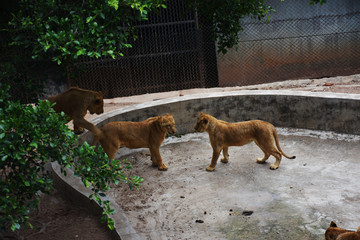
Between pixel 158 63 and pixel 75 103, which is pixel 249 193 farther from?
pixel 158 63

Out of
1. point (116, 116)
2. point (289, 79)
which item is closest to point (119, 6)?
point (116, 116)

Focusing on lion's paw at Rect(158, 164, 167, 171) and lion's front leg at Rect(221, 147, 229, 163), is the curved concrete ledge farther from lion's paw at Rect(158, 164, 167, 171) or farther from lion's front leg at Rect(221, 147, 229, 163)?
lion's front leg at Rect(221, 147, 229, 163)

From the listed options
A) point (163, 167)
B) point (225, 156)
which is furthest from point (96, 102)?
point (225, 156)

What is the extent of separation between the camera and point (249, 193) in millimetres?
6746

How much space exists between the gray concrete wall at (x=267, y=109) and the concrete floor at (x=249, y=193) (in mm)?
320

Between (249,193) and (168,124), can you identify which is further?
(168,124)

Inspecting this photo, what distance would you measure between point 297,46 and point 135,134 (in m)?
8.37

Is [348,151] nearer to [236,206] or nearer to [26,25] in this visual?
[236,206]

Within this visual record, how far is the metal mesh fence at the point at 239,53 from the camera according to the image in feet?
44.4

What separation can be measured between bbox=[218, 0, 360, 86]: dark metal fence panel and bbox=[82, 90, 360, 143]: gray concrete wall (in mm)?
4596

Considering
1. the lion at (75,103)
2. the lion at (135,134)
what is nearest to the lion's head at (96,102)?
the lion at (75,103)

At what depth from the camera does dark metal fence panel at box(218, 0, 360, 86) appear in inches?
547

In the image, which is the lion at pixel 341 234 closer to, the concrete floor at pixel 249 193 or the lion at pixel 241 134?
the concrete floor at pixel 249 193

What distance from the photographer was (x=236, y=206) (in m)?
6.39
